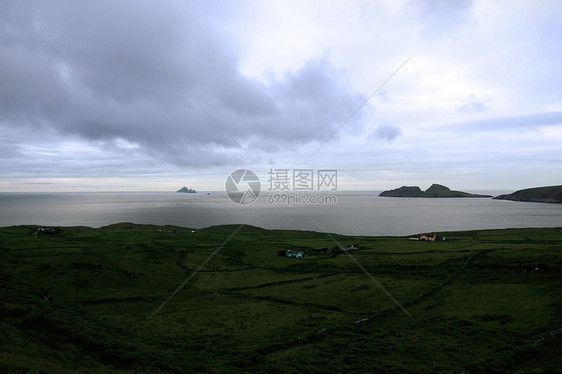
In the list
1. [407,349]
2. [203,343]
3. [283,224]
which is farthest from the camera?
[283,224]

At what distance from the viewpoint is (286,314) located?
78.8 feet

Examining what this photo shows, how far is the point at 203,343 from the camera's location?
61.1 feet

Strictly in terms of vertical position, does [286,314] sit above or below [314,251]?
below

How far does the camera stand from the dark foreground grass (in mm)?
15469

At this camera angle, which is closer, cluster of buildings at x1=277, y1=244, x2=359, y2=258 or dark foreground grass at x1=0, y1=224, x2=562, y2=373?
dark foreground grass at x1=0, y1=224, x2=562, y2=373

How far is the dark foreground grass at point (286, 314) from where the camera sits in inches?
609

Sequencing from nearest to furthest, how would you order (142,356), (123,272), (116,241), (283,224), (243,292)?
(142,356)
(243,292)
(123,272)
(116,241)
(283,224)

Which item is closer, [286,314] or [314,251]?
[286,314]

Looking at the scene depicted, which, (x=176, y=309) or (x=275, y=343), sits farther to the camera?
(x=176, y=309)

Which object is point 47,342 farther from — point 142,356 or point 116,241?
point 116,241

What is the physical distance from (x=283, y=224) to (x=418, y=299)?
90.1m

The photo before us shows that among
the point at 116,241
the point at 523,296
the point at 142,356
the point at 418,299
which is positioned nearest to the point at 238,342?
the point at 142,356

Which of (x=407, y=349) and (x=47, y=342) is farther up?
(x=47, y=342)

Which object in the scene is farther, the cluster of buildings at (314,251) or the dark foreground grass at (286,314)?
the cluster of buildings at (314,251)
